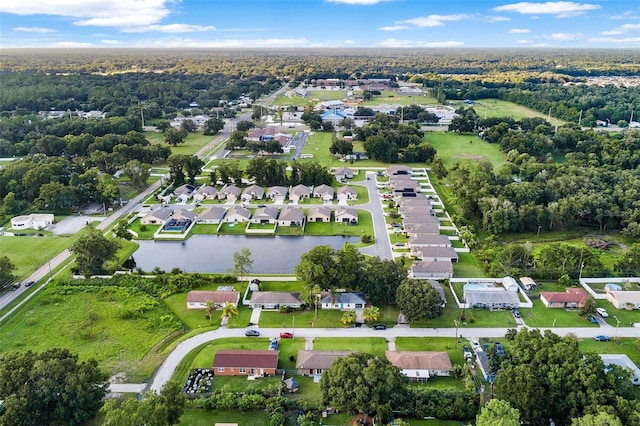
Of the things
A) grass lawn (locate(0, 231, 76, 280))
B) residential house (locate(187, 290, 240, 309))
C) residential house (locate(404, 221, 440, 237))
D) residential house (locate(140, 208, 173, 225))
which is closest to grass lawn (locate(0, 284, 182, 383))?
residential house (locate(187, 290, 240, 309))

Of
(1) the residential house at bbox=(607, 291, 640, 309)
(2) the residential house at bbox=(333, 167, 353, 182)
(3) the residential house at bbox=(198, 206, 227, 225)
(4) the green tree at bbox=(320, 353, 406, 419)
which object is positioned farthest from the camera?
(2) the residential house at bbox=(333, 167, 353, 182)

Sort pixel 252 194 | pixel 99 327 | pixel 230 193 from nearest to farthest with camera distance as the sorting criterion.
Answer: pixel 99 327
pixel 230 193
pixel 252 194

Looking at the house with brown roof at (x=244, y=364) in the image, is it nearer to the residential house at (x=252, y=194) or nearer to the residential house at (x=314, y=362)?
the residential house at (x=314, y=362)

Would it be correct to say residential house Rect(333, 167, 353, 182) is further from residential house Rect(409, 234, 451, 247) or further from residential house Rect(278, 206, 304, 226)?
residential house Rect(409, 234, 451, 247)

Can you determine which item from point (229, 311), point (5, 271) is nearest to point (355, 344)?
point (229, 311)

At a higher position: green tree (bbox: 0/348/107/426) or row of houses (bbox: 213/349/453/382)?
green tree (bbox: 0/348/107/426)

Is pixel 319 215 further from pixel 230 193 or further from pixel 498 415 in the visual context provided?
pixel 498 415
